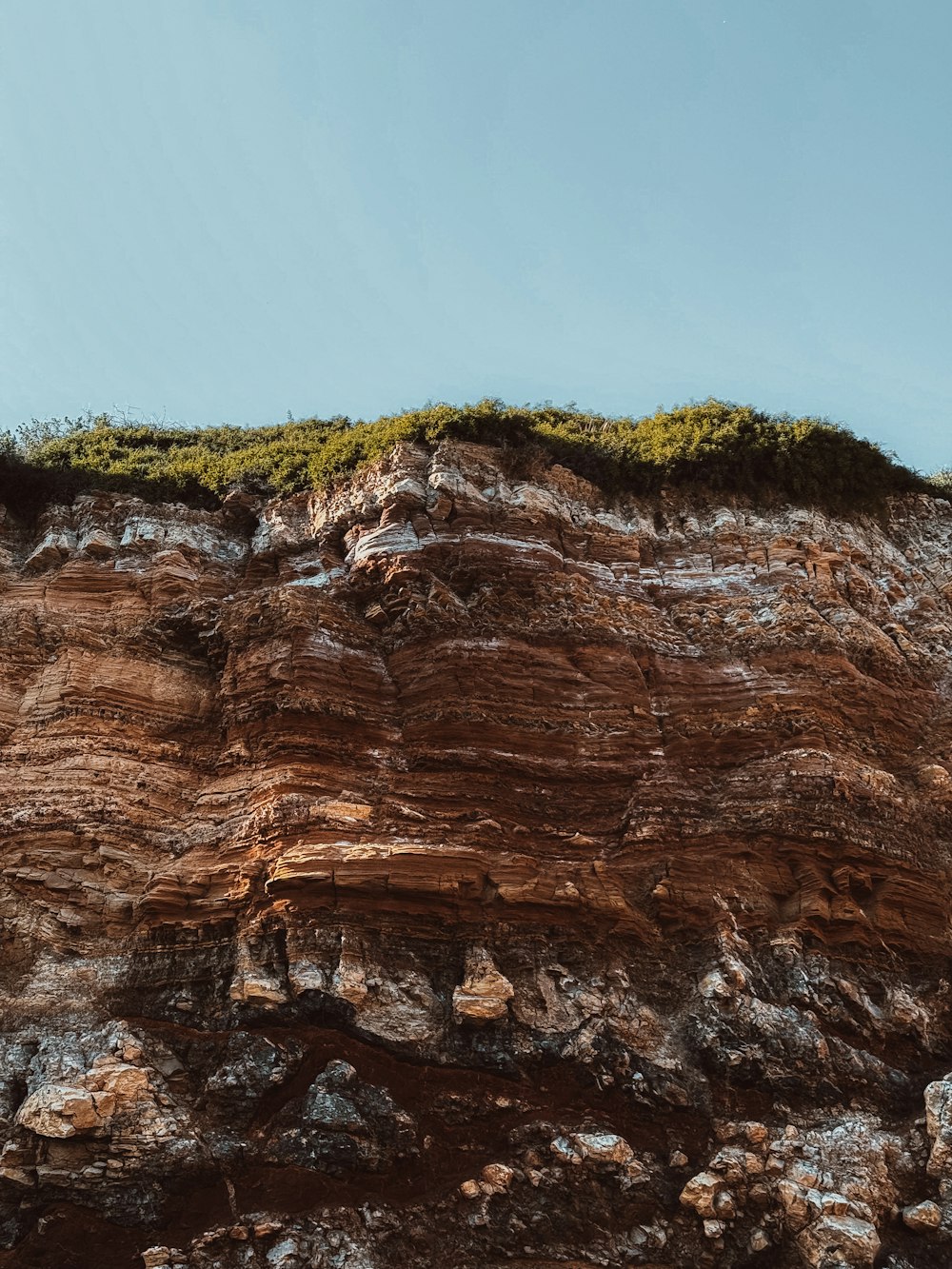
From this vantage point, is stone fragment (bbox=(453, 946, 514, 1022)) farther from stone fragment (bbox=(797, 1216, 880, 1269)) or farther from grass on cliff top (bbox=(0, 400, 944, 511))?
grass on cliff top (bbox=(0, 400, 944, 511))

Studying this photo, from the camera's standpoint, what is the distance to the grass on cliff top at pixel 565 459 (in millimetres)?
14797

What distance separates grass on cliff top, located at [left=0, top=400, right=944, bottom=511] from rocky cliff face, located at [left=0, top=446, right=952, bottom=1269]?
3.46ft

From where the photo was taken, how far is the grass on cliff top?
14797 mm

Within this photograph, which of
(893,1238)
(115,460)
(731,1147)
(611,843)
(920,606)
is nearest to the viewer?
(893,1238)

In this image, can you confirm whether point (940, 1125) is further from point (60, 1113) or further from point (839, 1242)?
point (60, 1113)

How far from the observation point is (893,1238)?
294 inches

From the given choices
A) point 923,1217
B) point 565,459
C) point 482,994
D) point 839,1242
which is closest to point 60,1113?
point 482,994

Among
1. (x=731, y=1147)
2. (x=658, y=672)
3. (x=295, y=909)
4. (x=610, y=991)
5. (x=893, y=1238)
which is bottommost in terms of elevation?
(x=893, y=1238)

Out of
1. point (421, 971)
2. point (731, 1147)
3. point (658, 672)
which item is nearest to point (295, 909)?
point (421, 971)

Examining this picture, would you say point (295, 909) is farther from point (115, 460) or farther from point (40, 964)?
point (115, 460)

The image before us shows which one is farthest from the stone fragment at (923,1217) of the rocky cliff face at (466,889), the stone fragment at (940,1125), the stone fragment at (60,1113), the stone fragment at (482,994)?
the stone fragment at (60,1113)

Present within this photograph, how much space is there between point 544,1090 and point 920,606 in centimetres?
952

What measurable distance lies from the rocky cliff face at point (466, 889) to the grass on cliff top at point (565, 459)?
1.05 metres

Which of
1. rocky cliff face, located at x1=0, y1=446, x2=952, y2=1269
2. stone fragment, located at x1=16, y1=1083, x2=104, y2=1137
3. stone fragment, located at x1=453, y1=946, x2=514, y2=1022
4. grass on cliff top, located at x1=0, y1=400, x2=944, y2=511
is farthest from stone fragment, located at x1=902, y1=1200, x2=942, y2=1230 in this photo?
grass on cliff top, located at x1=0, y1=400, x2=944, y2=511
